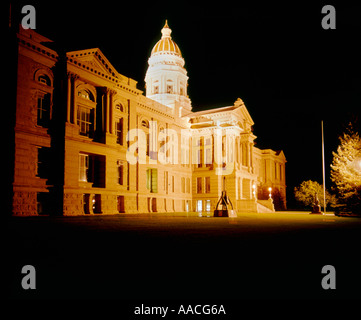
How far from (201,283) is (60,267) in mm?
2795

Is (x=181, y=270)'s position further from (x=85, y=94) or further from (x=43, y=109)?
(x=85, y=94)

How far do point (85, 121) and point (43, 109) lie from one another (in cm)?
487

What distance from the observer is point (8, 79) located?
2936cm

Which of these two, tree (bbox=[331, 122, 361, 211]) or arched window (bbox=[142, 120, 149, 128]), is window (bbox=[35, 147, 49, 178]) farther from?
tree (bbox=[331, 122, 361, 211])

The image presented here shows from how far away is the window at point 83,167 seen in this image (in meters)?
35.2

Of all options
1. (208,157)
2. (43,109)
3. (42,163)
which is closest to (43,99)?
(43,109)

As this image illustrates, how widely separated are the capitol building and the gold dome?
15.7 m

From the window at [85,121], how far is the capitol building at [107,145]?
0.33ft

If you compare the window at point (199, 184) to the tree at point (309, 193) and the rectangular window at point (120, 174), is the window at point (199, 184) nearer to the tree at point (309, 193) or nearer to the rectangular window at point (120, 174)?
the rectangular window at point (120, 174)

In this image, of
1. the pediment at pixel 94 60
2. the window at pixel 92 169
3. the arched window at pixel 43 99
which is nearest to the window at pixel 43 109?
the arched window at pixel 43 99
